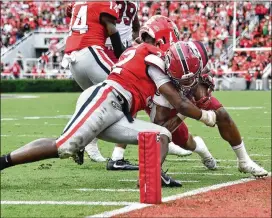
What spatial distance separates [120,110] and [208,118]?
67cm

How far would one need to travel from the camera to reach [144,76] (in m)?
6.10

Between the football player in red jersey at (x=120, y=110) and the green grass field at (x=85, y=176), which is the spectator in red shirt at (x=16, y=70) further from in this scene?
the football player in red jersey at (x=120, y=110)

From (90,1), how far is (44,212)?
3.17 metres

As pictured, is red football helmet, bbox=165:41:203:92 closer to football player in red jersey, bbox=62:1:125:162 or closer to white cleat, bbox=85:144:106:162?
football player in red jersey, bbox=62:1:125:162

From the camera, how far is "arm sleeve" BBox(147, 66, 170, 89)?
5992 mm

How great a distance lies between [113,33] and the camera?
757 centimetres

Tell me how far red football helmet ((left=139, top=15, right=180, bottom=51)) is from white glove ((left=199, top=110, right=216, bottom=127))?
758mm

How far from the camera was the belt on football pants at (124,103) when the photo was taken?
6.03 m

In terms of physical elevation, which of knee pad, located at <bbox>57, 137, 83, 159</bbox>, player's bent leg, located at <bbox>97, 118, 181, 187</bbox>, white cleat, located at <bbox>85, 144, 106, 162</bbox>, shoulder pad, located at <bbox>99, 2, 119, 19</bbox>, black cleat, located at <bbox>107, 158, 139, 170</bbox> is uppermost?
shoulder pad, located at <bbox>99, 2, 119, 19</bbox>

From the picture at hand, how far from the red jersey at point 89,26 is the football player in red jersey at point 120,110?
147cm

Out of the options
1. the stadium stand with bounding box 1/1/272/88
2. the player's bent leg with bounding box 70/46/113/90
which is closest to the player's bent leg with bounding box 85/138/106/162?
the player's bent leg with bounding box 70/46/113/90

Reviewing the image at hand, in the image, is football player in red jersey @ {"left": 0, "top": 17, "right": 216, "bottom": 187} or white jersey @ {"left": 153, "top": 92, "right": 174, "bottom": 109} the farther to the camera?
white jersey @ {"left": 153, "top": 92, "right": 174, "bottom": 109}

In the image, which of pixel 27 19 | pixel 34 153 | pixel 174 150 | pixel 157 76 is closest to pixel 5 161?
pixel 34 153

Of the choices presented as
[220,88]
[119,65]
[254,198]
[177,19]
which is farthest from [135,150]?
[220,88]
